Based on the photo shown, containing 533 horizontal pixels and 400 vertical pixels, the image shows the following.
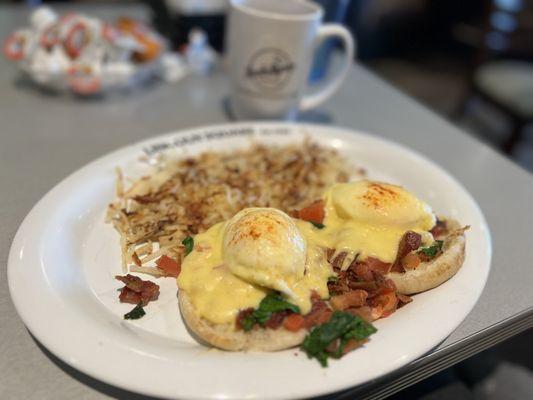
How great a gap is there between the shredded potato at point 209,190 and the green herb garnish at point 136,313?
14 cm

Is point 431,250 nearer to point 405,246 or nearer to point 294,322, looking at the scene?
point 405,246

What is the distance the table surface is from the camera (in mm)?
955

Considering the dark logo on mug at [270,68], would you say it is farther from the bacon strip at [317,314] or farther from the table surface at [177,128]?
the bacon strip at [317,314]

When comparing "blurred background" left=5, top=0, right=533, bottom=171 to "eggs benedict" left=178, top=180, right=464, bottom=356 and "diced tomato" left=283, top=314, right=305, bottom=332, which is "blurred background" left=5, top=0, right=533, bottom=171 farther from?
"diced tomato" left=283, top=314, right=305, bottom=332

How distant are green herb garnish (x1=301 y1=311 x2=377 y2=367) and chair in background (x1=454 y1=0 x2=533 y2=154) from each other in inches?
111

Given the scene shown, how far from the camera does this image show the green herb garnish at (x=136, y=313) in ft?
3.47

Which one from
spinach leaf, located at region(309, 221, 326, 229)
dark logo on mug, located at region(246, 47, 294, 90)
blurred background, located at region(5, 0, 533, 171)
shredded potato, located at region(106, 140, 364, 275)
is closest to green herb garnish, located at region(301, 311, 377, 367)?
spinach leaf, located at region(309, 221, 326, 229)

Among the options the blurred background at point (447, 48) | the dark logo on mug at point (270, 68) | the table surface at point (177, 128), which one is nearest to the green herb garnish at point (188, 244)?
the table surface at point (177, 128)

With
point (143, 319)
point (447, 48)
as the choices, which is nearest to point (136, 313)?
point (143, 319)

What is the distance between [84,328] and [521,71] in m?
3.60

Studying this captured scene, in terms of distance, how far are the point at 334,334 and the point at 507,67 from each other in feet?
10.9

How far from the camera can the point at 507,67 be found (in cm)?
347

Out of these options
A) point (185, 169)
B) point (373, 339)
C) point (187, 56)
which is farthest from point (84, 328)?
point (187, 56)

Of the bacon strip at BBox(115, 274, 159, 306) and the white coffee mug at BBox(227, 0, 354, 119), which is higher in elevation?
the white coffee mug at BBox(227, 0, 354, 119)
